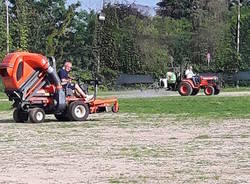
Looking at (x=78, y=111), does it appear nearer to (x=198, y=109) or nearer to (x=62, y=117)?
(x=62, y=117)

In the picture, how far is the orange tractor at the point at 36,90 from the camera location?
20797 mm

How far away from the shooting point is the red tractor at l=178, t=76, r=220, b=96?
133 feet

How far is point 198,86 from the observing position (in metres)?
41.1

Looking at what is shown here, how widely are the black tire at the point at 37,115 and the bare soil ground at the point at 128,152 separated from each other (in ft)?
4.02

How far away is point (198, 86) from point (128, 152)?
94.6ft

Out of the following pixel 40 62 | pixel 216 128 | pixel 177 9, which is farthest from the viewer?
pixel 177 9

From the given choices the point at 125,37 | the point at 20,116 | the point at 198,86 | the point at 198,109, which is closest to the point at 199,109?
the point at 198,109

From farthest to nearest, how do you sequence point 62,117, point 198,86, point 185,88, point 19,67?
point 198,86 < point 185,88 < point 62,117 < point 19,67

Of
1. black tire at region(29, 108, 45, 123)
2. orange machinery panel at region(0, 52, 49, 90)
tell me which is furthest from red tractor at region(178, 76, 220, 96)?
orange machinery panel at region(0, 52, 49, 90)

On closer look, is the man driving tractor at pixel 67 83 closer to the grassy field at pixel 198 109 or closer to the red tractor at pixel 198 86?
the grassy field at pixel 198 109

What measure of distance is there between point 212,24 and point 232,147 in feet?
205

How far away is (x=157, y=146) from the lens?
13.4 m

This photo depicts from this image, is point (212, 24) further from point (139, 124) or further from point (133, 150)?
point (133, 150)

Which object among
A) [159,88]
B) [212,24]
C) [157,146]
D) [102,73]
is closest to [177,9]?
[212,24]
